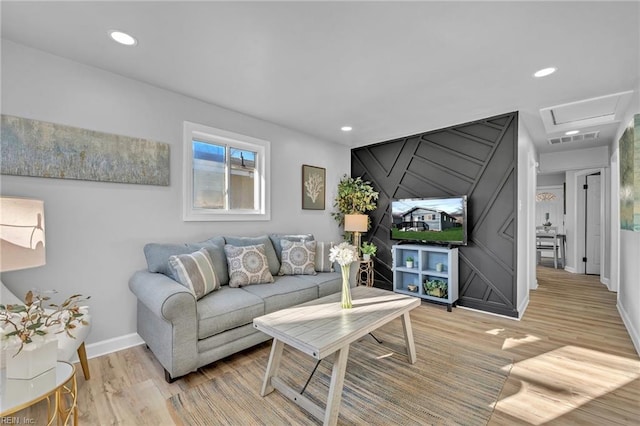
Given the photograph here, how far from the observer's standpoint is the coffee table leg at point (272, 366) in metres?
1.89

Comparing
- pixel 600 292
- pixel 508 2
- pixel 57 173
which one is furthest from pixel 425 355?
pixel 600 292

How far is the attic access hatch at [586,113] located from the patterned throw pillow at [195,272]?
3.99 m

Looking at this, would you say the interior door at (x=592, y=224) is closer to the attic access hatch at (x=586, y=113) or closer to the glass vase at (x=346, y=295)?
the attic access hatch at (x=586, y=113)

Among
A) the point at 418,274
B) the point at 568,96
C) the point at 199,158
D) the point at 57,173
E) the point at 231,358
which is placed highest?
the point at 568,96

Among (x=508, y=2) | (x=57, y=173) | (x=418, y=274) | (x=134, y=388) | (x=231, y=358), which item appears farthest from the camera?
(x=418, y=274)

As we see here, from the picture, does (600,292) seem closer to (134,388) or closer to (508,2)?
(508,2)

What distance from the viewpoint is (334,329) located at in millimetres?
A: 1764

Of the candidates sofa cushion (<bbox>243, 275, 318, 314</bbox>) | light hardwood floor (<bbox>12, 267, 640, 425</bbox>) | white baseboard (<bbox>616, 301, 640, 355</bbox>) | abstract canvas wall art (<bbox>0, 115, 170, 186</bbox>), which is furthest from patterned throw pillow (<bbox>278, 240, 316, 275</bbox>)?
→ white baseboard (<bbox>616, 301, 640, 355</bbox>)

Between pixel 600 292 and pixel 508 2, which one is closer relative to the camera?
pixel 508 2

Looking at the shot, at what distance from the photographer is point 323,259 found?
11.3 feet

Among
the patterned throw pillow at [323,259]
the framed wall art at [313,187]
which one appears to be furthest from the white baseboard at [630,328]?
the framed wall art at [313,187]

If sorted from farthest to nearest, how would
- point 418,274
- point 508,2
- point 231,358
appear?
point 418,274 < point 231,358 < point 508,2

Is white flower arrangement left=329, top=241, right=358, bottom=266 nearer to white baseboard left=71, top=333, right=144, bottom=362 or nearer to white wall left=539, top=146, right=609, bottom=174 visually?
white baseboard left=71, top=333, right=144, bottom=362

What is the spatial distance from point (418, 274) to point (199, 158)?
3270 mm
